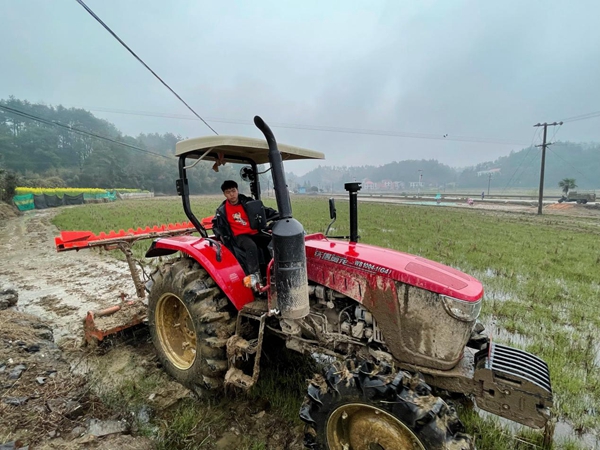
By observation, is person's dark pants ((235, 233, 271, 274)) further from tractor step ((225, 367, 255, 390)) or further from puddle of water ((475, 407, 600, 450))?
puddle of water ((475, 407, 600, 450))

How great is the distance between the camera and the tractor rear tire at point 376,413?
5.36 feet

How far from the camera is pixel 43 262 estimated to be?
7.73 metres

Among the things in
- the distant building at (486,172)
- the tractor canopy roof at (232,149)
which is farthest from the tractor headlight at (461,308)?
the distant building at (486,172)

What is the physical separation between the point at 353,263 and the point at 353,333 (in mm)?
520

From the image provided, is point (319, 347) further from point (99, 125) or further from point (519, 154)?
point (519, 154)

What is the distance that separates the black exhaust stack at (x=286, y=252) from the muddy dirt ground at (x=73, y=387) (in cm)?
114

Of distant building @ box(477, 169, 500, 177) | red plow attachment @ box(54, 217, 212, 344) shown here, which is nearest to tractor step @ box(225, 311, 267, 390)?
red plow attachment @ box(54, 217, 212, 344)

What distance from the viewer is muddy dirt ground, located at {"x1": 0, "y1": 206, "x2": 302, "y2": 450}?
228 centimetres

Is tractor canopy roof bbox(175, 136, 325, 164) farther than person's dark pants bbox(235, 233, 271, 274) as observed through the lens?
No

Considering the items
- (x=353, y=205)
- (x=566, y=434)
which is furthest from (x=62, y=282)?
(x=566, y=434)

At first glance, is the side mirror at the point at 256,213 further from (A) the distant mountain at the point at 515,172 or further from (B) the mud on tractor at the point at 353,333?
(A) the distant mountain at the point at 515,172

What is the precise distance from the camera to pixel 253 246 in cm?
279

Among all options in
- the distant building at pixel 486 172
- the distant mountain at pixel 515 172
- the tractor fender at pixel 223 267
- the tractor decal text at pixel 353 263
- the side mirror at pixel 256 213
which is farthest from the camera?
the distant building at pixel 486 172

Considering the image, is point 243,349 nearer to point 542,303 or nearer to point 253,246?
Answer: point 253,246
